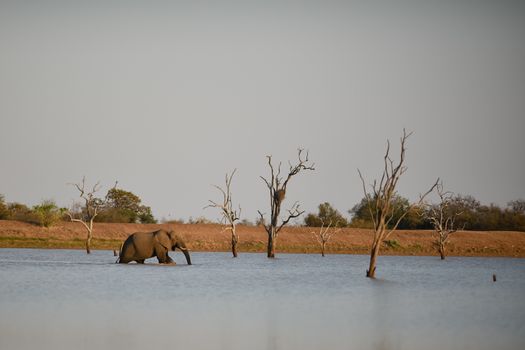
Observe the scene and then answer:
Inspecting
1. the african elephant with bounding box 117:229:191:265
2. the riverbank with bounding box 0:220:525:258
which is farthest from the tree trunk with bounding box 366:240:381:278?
the riverbank with bounding box 0:220:525:258

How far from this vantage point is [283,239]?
94375 millimetres

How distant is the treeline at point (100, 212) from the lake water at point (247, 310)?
2622 cm

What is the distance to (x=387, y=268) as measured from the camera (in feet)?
208

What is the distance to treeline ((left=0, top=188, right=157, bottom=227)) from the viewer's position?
283 feet

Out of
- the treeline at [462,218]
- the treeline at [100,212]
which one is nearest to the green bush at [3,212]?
the treeline at [100,212]

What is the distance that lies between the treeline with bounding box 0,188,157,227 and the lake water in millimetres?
26220

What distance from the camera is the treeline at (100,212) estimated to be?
86125 millimetres

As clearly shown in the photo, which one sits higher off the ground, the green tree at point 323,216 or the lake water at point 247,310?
the green tree at point 323,216

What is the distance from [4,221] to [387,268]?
42.2 m

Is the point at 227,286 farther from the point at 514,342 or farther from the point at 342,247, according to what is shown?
the point at 342,247

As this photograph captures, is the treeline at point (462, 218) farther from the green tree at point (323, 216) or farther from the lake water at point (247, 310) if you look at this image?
the lake water at point (247, 310)

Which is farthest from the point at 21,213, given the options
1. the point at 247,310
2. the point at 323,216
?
the point at 247,310

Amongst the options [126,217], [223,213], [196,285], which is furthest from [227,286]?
[126,217]

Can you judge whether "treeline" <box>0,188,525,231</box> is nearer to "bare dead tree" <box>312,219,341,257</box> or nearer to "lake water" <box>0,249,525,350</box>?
"bare dead tree" <box>312,219,341,257</box>
